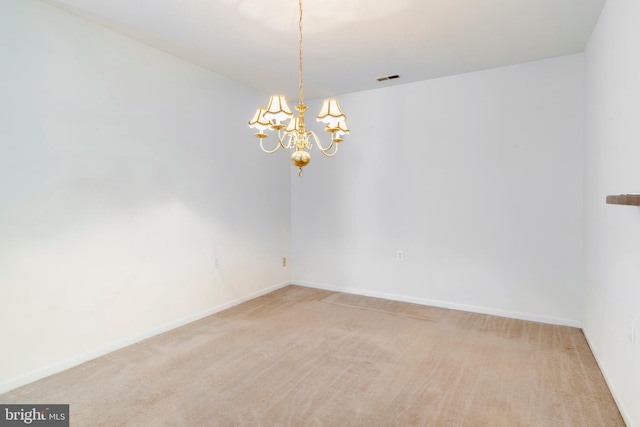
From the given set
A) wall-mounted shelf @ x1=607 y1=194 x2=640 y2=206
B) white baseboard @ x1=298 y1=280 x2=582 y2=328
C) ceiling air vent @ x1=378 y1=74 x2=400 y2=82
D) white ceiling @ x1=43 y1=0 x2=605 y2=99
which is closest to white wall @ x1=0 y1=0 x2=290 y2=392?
white ceiling @ x1=43 y1=0 x2=605 y2=99

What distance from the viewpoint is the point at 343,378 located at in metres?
2.48

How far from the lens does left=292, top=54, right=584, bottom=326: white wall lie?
3.44m

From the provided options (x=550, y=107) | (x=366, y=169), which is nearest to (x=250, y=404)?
(x=366, y=169)

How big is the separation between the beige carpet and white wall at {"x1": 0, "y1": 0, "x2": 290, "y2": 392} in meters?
0.38

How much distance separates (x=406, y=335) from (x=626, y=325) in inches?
65.0

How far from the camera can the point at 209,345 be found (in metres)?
3.06

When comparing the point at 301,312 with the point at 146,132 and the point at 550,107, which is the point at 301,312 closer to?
the point at 146,132

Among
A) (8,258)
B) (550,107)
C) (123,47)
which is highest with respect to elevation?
(123,47)

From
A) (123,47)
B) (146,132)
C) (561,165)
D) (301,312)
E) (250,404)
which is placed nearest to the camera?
(250,404)

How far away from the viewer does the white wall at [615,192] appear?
1857 mm

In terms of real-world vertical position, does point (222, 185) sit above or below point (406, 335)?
above

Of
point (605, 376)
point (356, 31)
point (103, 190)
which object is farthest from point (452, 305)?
point (103, 190)

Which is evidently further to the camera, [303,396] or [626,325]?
[303,396]

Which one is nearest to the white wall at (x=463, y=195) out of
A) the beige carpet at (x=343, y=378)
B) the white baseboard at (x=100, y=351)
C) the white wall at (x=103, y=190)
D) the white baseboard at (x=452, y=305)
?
the white baseboard at (x=452, y=305)
